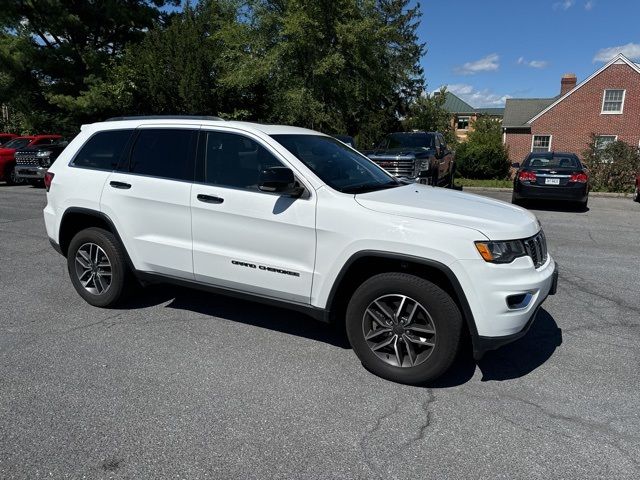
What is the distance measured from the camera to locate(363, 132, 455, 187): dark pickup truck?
1138 centimetres

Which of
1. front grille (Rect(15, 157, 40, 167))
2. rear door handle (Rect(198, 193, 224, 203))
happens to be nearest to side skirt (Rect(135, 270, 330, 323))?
rear door handle (Rect(198, 193, 224, 203))

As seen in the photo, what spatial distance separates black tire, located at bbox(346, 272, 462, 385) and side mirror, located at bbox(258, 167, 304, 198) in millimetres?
859

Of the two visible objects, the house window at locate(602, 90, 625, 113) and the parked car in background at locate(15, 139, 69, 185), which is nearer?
the parked car in background at locate(15, 139, 69, 185)

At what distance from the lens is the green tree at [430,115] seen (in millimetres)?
40719

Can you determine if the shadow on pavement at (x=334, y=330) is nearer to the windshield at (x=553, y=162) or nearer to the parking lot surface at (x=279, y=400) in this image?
the parking lot surface at (x=279, y=400)

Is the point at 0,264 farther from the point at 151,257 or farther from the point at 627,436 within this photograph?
the point at 627,436

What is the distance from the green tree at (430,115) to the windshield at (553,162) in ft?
90.8

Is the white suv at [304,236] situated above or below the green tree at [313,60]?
below

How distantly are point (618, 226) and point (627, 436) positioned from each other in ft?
A: 29.3

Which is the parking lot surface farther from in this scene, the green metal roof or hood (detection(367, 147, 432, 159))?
the green metal roof

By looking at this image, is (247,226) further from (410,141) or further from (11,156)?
(11,156)

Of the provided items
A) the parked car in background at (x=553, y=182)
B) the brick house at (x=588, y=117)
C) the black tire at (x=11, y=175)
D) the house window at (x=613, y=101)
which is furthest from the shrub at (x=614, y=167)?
the black tire at (x=11, y=175)

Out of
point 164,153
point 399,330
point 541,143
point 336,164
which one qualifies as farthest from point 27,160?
point 541,143

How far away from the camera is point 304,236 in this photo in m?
3.54
